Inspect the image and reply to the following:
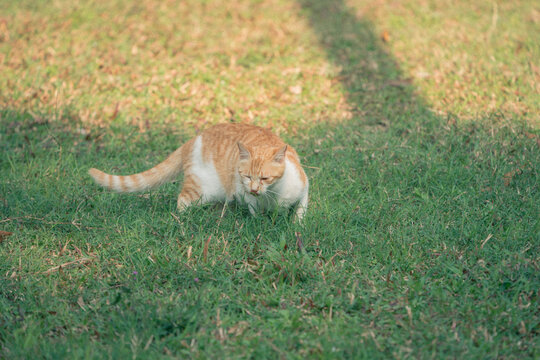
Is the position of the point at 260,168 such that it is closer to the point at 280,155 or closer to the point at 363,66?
the point at 280,155

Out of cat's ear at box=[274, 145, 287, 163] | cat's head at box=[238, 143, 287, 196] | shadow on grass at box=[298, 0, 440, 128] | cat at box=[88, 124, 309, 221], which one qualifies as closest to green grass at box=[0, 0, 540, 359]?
shadow on grass at box=[298, 0, 440, 128]

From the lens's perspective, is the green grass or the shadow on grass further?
the shadow on grass

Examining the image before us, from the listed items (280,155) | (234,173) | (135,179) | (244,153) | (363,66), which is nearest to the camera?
(280,155)

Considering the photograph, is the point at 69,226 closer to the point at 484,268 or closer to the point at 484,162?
the point at 484,268

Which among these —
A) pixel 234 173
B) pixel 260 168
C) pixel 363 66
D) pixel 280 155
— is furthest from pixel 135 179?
pixel 363 66

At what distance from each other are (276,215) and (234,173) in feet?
1.61

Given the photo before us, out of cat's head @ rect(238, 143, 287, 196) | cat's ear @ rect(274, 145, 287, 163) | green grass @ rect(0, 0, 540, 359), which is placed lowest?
green grass @ rect(0, 0, 540, 359)

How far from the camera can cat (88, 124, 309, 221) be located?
12.2 feet

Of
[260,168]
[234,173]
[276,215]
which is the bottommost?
[276,215]

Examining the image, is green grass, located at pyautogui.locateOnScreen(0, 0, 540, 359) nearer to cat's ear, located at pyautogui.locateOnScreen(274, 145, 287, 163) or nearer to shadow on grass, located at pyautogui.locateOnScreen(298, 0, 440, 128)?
shadow on grass, located at pyautogui.locateOnScreen(298, 0, 440, 128)

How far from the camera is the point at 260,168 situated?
3658mm

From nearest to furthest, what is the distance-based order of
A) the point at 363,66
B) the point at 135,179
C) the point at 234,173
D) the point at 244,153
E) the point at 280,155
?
the point at 280,155, the point at 244,153, the point at 234,173, the point at 135,179, the point at 363,66

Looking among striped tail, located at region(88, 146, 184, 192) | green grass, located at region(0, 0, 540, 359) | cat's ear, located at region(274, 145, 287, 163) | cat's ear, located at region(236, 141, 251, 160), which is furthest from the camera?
striped tail, located at region(88, 146, 184, 192)

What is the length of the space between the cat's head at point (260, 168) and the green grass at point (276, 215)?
11.8 inches
